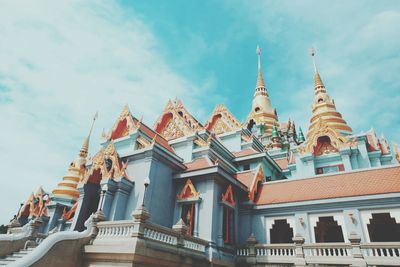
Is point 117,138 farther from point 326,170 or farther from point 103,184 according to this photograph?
point 326,170

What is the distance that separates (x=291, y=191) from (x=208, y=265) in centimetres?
571

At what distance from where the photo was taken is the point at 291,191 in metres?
14.2

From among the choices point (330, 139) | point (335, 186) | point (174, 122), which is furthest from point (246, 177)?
point (330, 139)

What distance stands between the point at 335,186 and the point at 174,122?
11958 mm

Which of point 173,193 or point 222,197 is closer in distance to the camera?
point 222,197

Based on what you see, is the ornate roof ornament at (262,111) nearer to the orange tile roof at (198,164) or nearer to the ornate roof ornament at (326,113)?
the ornate roof ornament at (326,113)

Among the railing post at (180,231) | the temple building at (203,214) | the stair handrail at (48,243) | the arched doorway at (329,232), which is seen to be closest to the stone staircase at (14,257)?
the temple building at (203,214)

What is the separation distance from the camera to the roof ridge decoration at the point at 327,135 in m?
20.7

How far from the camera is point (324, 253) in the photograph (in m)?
11.2

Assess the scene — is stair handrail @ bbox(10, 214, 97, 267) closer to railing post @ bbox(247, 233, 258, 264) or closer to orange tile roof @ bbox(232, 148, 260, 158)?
railing post @ bbox(247, 233, 258, 264)

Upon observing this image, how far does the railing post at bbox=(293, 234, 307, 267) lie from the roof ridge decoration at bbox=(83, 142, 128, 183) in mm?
8320

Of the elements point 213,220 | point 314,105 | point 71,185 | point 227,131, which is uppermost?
point 314,105

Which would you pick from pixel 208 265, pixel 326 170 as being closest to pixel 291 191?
pixel 208 265

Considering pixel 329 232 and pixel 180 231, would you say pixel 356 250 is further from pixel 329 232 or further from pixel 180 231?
pixel 180 231
